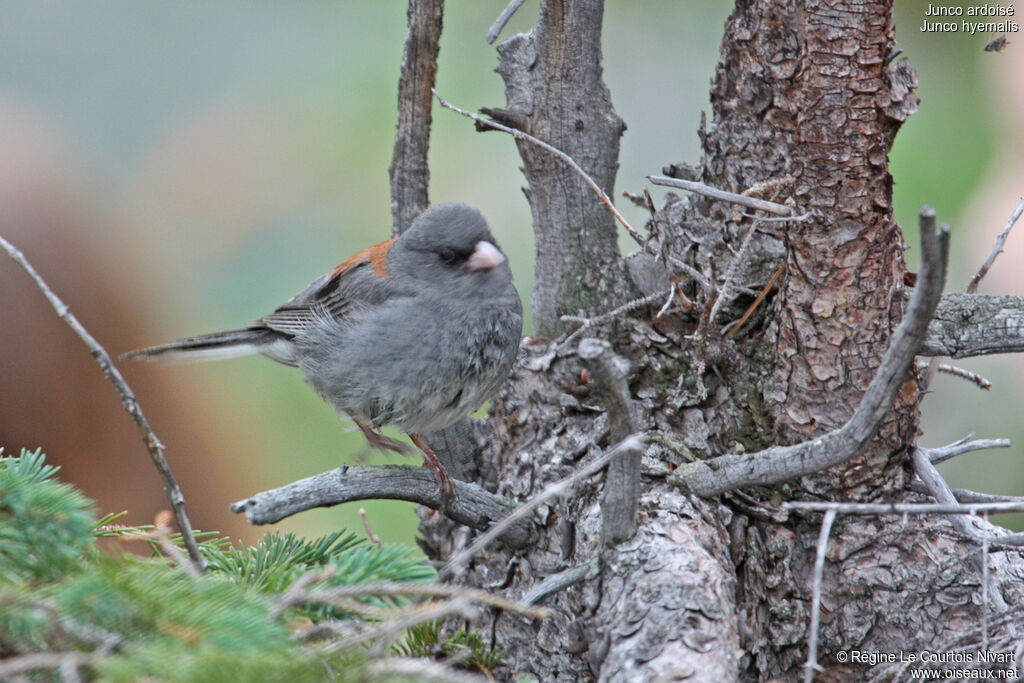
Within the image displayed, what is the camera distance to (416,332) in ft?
7.36

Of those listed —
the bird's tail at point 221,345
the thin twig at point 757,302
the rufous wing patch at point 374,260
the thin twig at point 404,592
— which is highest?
the rufous wing patch at point 374,260

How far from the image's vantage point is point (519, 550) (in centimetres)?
205

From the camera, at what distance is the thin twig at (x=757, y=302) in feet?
6.36

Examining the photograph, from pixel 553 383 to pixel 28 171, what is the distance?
256cm

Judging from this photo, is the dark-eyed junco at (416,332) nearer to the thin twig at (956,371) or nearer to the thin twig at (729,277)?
the thin twig at (729,277)

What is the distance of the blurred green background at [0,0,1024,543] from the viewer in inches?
135

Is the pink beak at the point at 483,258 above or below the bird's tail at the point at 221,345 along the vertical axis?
above

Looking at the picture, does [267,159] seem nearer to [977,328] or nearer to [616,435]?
[616,435]

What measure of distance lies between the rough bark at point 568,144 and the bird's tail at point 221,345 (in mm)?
921

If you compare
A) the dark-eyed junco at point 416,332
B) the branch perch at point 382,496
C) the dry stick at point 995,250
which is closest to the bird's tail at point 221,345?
the dark-eyed junco at point 416,332

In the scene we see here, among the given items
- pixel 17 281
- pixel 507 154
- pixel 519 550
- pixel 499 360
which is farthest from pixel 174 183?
pixel 519 550

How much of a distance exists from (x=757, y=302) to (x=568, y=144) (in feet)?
2.07

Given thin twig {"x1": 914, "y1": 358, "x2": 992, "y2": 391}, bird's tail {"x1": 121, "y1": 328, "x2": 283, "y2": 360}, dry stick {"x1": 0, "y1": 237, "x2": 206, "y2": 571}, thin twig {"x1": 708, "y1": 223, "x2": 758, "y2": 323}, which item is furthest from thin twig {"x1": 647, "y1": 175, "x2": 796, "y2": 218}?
bird's tail {"x1": 121, "y1": 328, "x2": 283, "y2": 360}

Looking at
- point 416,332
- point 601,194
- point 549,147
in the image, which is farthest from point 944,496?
point 416,332
